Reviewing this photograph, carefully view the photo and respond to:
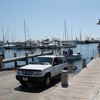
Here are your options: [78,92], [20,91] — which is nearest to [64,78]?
[78,92]

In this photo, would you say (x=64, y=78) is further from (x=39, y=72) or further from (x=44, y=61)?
(x=44, y=61)

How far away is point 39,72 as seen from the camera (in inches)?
516

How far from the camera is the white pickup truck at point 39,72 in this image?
13.1 metres

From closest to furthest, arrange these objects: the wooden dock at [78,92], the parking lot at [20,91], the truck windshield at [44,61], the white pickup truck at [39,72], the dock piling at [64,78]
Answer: the wooden dock at [78,92]
the parking lot at [20,91]
the dock piling at [64,78]
the white pickup truck at [39,72]
the truck windshield at [44,61]

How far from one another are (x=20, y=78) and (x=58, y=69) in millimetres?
3462

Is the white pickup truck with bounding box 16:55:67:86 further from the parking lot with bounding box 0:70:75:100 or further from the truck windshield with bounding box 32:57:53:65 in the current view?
the parking lot with bounding box 0:70:75:100

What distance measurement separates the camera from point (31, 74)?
13281mm

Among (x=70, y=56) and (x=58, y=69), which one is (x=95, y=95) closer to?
(x=58, y=69)

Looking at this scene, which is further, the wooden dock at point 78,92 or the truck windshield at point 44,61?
the truck windshield at point 44,61

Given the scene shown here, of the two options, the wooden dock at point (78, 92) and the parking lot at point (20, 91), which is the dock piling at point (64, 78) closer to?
the wooden dock at point (78, 92)

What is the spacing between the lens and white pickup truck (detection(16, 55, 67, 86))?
13.1 m

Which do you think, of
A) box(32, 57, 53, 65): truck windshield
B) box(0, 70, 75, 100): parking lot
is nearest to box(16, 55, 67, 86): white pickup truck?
box(32, 57, 53, 65): truck windshield

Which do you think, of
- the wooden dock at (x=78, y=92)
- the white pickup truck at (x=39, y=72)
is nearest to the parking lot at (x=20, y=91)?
the white pickup truck at (x=39, y=72)

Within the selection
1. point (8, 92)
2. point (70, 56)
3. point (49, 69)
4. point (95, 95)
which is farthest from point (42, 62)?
point (70, 56)
